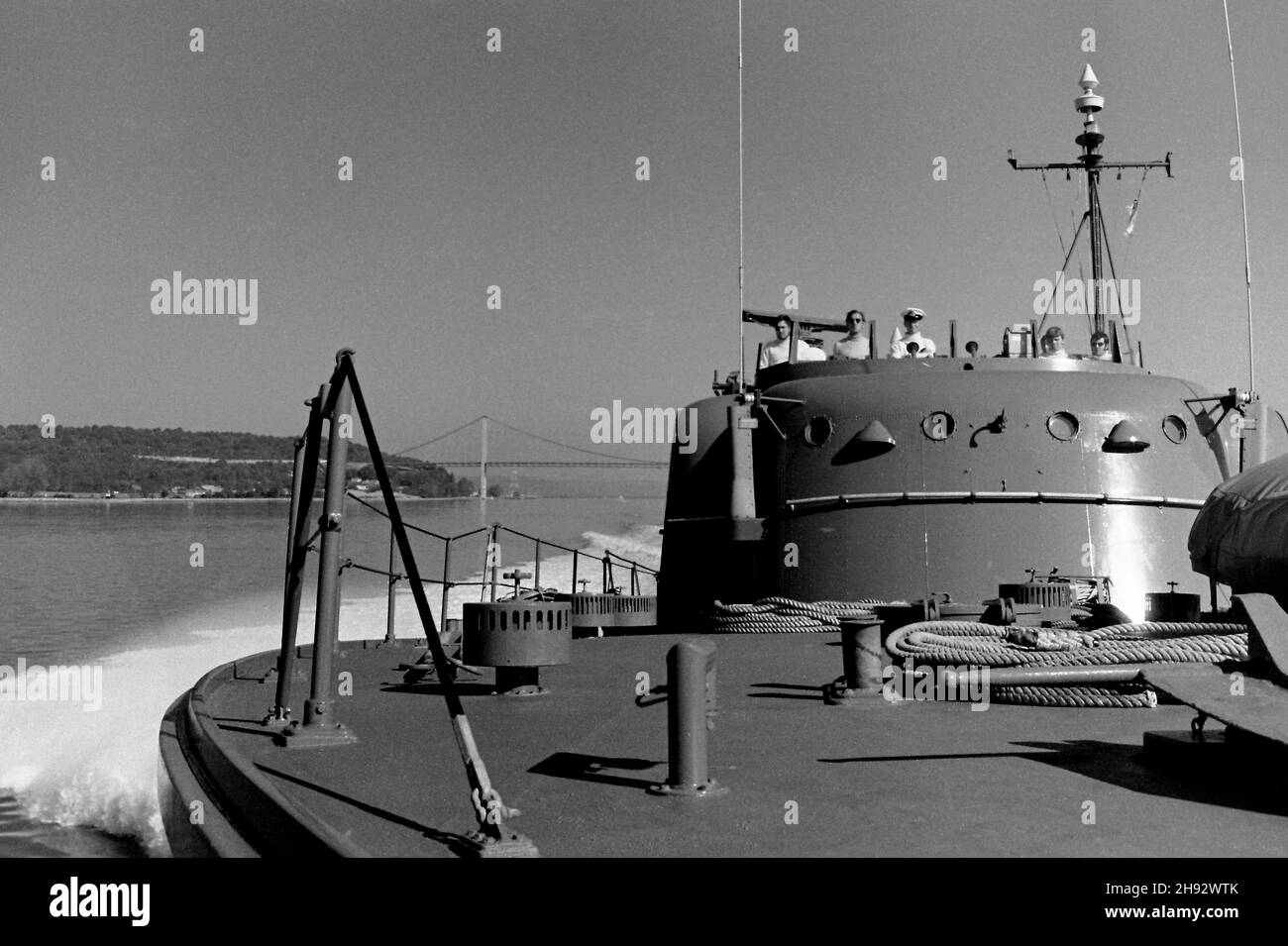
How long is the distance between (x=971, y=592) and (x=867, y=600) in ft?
2.60

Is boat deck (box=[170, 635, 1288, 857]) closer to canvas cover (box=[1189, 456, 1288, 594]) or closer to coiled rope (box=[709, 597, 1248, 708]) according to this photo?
coiled rope (box=[709, 597, 1248, 708])

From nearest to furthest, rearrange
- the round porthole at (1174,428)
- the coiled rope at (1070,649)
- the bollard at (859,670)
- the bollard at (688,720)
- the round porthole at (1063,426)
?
the bollard at (688,720)
the coiled rope at (1070,649)
the bollard at (859,670)
the round porthole at (1063,426)
the round porthole at (1174,428)

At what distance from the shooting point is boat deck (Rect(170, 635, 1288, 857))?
10.5 ft

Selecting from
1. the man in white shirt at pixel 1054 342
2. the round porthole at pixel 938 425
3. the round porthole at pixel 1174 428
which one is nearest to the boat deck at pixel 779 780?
the round porthole at pixel 938 425

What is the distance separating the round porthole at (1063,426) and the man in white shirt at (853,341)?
6.65 feet

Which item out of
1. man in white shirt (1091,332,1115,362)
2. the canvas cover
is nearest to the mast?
man in white shirt (1091,332,1115,362)

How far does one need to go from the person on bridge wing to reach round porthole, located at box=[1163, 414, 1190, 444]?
2096mm

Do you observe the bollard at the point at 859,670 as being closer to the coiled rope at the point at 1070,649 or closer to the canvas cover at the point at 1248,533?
the coiled rope at the point at 1070,649

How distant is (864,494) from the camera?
30.3 feet

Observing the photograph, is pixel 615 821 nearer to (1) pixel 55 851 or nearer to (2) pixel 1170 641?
(2) pixel 1170 641

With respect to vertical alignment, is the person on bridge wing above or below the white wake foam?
above

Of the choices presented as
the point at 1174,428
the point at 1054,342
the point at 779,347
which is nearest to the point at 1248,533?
the point at 1174,428

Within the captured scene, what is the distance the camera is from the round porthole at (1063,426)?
363 inches
